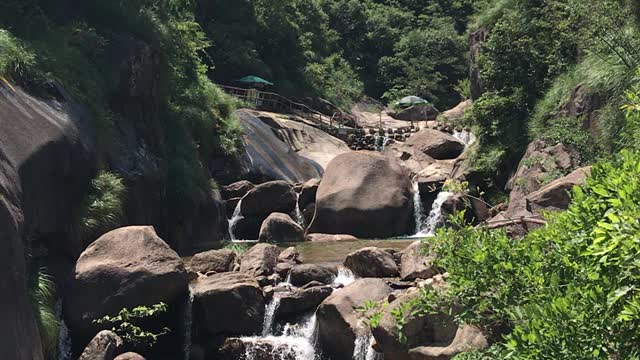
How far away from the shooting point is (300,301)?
1228 centimetres

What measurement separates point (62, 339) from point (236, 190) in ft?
40.3

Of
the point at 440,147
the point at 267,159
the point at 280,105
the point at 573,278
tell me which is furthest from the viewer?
the point at 280,105

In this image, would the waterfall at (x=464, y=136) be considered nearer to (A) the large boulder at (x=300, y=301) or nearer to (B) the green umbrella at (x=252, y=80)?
(B) the green umbrella at (x=252, y=80)

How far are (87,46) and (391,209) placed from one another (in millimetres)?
9346

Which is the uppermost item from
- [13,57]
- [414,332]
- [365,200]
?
[13,57]

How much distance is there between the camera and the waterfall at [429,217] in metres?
21.1

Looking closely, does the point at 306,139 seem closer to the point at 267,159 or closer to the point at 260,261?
the point at 267,159

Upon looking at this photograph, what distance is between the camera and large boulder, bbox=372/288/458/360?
31.1ft

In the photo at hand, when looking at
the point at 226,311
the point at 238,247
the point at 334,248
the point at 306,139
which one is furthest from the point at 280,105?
the point at 226,311

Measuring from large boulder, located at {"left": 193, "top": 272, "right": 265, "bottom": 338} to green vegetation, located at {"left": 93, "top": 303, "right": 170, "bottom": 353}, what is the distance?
95cm

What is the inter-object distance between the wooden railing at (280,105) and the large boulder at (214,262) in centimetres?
2105

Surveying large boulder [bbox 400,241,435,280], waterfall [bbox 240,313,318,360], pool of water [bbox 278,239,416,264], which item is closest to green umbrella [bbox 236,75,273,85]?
pool of water [bbox 278,239,416,264]

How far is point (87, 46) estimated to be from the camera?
1648 centimetres

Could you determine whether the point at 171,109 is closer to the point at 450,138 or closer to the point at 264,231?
the point at 264,231
